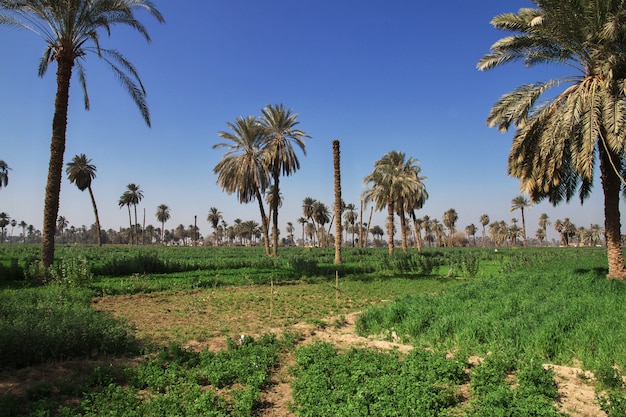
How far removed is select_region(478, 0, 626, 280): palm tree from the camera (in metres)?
12.8

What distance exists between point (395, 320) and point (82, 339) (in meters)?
7.48

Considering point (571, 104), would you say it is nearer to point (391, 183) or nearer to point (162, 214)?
point (391, 183)

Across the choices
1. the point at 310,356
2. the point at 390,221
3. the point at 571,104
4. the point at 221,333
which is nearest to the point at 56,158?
the point at 221,333

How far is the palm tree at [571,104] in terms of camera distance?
42.0 ft

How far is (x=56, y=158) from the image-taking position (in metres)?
16.3

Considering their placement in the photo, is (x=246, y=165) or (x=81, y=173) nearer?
(x=246, y=165)

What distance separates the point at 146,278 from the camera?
1792cm

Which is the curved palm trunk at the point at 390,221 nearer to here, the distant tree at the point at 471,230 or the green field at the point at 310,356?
the green field at the point at 310,356

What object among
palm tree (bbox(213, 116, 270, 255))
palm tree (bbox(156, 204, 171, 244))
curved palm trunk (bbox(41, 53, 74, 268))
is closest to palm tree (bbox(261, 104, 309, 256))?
palm tree (bbox(213, 116, 270, 255))

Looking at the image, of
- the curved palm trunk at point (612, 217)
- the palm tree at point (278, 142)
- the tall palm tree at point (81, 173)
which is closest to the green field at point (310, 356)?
the curved palm trunk at point (612, 217)

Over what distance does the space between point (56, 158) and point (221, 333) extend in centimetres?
1260

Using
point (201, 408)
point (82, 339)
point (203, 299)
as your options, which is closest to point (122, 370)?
point (82, 339)

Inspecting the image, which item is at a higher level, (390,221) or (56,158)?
(56,158)

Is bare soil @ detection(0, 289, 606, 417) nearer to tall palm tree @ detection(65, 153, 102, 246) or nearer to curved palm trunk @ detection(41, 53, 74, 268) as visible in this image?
curved palm trunk @ detection(41, 53, 74, 268)
